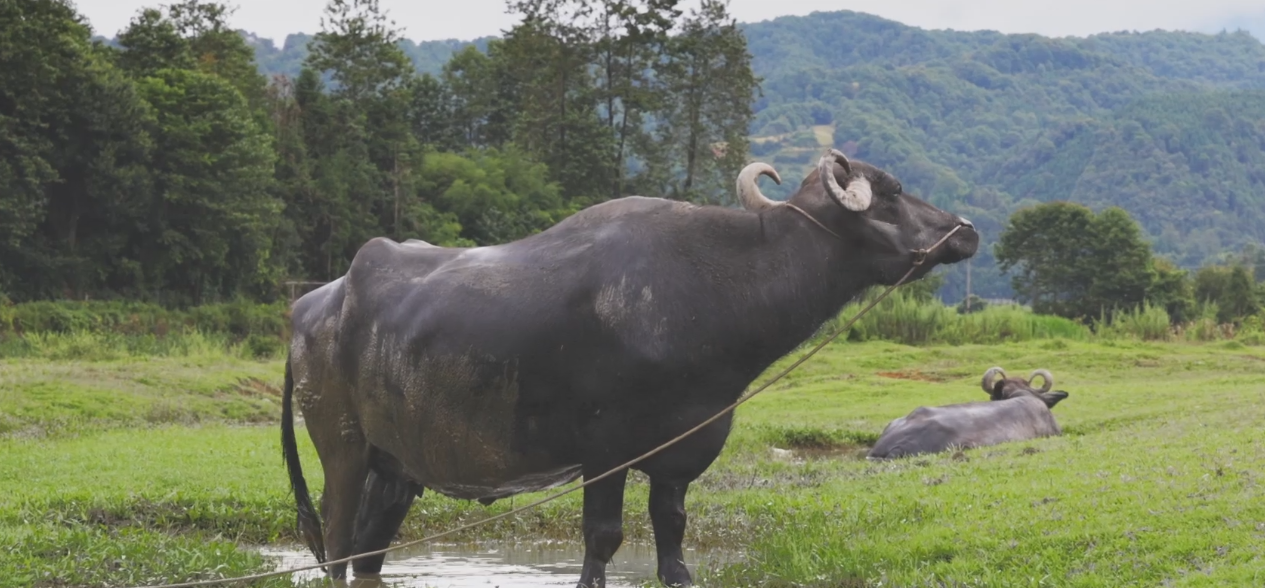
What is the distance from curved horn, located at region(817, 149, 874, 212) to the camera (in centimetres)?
685

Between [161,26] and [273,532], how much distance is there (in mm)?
35641

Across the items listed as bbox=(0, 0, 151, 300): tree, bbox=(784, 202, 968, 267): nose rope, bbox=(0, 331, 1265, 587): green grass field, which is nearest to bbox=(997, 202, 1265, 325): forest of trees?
bbox=(0, 0, 151, 300): tree

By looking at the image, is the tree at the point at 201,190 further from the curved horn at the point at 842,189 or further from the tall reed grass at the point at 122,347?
the curved horn at the point at 842,189

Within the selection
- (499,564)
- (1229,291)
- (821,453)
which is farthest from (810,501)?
(1229,291)

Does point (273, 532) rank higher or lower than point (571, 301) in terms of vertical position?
lower

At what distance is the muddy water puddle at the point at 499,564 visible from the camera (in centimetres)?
818

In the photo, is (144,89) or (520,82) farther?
(520,82)

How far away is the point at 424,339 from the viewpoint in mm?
7164

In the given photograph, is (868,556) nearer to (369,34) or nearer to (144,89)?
(144,89)

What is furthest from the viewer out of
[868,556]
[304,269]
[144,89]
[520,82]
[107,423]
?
[520,82]

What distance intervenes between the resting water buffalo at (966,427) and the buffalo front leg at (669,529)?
6.66 meters

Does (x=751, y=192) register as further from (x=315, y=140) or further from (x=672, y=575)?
(x=315, y=140)

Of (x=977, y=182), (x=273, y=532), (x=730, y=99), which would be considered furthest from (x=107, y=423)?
(x=977, y=182)

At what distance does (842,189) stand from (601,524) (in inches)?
84.3
